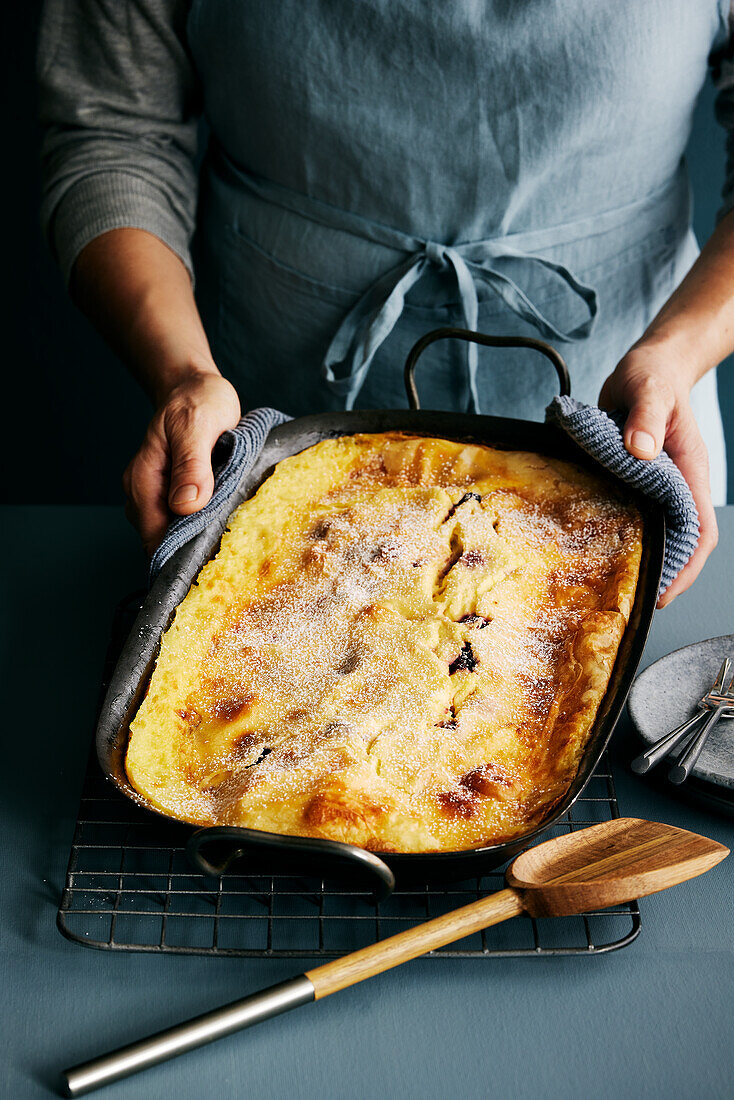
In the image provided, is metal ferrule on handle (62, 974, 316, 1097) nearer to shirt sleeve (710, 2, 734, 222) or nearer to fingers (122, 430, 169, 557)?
fingers (122, 430, 169, 557)

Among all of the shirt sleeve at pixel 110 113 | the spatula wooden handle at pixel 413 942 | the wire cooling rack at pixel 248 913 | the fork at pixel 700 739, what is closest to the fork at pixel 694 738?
the fork at pixel 700 739

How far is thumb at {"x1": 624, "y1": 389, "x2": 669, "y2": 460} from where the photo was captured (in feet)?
3.67

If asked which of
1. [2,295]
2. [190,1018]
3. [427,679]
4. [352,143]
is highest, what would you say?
[352,143]

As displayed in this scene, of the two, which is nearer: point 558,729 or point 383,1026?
point 383,1026

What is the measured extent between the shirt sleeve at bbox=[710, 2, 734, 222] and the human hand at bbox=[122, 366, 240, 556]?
828mm

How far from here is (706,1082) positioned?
729 mm

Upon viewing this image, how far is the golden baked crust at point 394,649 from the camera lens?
0.85m

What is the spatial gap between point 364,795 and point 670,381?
676 millimetres

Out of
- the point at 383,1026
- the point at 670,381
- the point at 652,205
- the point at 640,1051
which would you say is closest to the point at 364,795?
the point at 383,1026

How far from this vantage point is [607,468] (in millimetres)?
1149

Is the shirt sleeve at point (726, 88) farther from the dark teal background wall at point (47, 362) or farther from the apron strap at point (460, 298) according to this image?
the dark teal background wall at point (47, 362)

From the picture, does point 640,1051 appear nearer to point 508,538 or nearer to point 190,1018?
point 190,1018

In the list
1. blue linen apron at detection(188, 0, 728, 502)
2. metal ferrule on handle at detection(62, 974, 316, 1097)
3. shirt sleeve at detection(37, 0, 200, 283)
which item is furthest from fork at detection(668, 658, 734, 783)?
shirt sleeve at detection(37, 0, 200, 283)

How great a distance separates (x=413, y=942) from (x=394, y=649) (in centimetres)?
33
